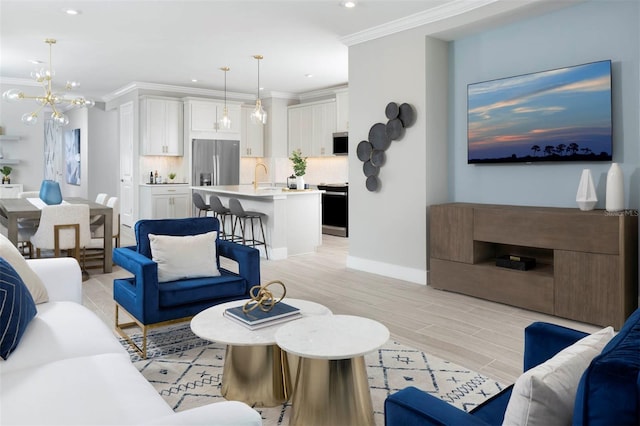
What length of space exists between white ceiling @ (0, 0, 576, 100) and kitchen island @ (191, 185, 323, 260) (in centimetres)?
193

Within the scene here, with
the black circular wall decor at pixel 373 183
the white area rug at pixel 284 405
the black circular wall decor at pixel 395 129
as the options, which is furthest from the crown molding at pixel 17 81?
the white area rug at pixel 284 405

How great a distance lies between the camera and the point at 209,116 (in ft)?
30.1

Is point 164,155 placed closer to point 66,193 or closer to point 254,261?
point 66,193

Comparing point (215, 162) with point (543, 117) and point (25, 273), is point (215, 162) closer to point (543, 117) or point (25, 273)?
point (543, 117)

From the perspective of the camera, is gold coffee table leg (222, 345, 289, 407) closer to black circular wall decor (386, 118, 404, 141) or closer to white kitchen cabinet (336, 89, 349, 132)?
black circular wall decor (386, 118, 404, 141)

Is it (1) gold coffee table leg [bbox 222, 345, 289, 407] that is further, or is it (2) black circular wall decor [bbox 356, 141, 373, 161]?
(2) black circular wall decor [bbox 356, 141, 373, 161]

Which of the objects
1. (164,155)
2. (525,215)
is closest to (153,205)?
Answer: (164,155)

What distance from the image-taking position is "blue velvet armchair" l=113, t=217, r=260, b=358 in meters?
2.93

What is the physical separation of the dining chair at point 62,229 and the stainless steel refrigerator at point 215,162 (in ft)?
12.8

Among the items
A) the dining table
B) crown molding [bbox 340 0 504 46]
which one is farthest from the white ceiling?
the dining table

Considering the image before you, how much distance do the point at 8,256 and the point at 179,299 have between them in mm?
Answer: 974

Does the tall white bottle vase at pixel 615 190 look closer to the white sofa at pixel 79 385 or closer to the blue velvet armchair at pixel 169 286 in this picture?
the blue velvet armchair at pixel 169 286

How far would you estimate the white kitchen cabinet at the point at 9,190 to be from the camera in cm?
808

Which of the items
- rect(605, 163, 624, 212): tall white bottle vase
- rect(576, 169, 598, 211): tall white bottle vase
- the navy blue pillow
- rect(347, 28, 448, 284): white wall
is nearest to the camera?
the navy blue pillow
